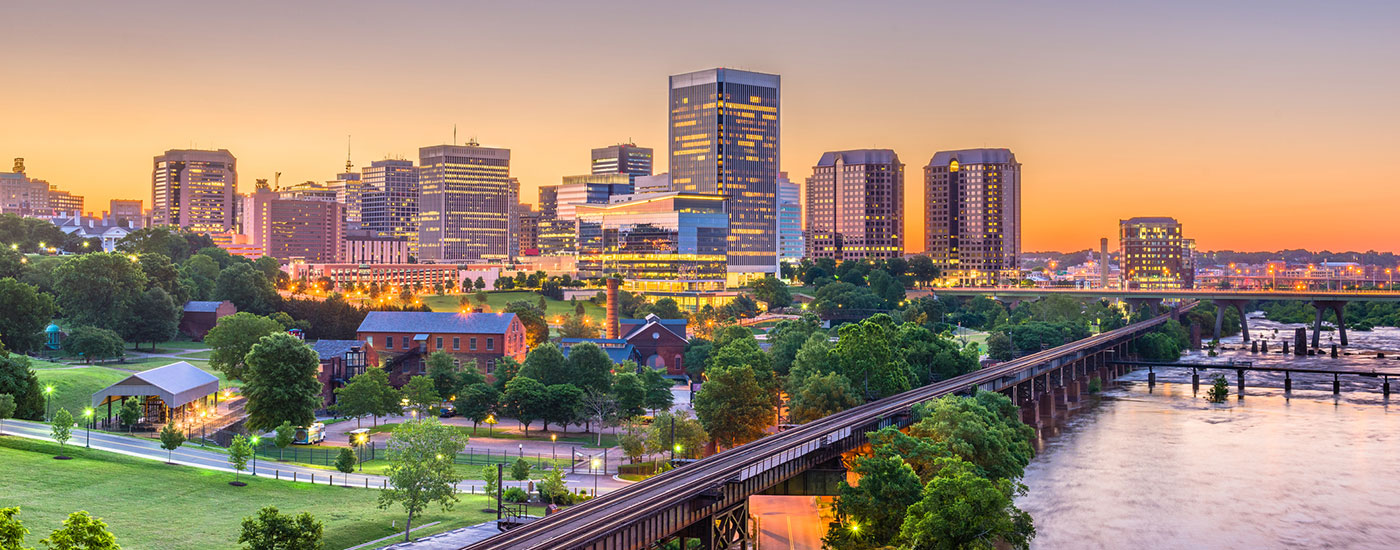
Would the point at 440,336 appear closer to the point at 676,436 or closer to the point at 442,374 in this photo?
the point at 442,374

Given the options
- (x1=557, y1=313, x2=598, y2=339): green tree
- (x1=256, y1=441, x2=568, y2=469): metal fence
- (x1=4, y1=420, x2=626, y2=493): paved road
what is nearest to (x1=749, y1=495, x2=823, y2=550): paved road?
(x1=4, y1=420, x2=626, y2=493): paved road

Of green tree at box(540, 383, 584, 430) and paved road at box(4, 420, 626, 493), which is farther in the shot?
green tree at box(540, 383, 584, 430)

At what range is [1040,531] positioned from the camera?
245 feet

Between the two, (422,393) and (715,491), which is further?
(422,393)

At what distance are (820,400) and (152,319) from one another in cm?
9172

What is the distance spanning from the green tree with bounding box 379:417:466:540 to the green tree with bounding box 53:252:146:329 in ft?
308

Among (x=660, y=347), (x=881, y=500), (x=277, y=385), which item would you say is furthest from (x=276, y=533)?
(x=660, y=347)

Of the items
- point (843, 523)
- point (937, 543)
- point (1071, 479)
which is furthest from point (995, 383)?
point (937, 543)

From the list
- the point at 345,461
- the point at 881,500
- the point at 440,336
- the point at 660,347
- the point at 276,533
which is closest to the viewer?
the point at 276,533

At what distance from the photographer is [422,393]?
105m

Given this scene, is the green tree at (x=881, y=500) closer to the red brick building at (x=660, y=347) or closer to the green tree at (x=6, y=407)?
the green tree at (x=6, y=407)

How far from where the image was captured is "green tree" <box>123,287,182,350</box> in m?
139

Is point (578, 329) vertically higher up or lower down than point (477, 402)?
higher up

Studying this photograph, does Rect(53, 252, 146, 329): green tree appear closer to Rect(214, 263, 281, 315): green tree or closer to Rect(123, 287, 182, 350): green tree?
Rect(123, 287, 182, 350): green tree
